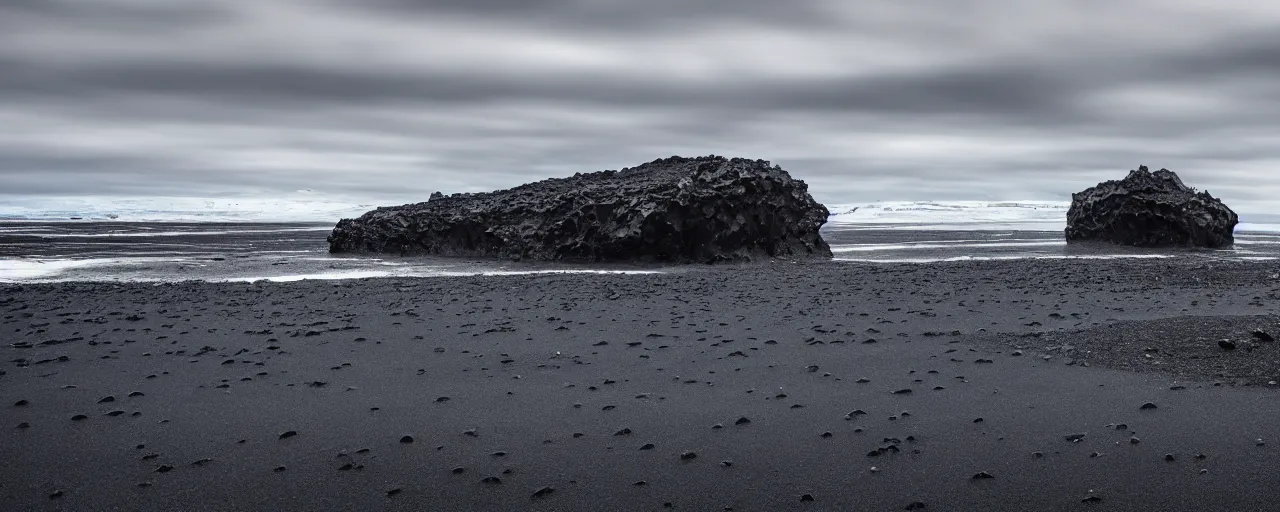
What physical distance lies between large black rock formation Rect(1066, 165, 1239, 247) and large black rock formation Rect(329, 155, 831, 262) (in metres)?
14.3

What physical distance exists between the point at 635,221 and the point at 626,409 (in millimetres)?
18939

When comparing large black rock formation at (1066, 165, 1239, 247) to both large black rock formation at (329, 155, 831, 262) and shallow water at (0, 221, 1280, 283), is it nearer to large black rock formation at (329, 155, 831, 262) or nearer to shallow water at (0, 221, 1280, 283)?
shallow water at (0, 221, 1280, 283)

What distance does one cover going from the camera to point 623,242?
26391 millimetres

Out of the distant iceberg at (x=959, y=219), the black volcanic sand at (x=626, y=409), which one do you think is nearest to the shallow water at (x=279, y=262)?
the black volcanic sand at (x=626, y=409)

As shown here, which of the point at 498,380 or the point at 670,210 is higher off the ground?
the point at 670,210

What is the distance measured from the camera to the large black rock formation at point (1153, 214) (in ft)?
112

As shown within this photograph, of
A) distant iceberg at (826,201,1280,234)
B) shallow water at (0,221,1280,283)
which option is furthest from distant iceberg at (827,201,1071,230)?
shallow water at (0,221,1280,283)

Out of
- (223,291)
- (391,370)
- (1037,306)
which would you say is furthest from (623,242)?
(391,370)

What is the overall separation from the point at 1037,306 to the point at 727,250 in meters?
13.6

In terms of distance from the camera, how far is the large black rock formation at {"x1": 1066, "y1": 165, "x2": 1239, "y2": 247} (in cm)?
3428

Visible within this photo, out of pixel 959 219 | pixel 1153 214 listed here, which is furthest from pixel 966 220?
pixel 1153 214

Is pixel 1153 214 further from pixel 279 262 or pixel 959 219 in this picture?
pixel 959 219

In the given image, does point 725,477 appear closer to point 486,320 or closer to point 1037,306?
point 486,320

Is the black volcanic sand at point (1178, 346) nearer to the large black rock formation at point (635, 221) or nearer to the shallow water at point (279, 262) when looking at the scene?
the shallow water at point (279, 262)
